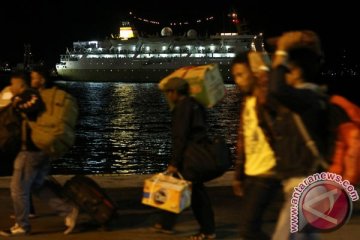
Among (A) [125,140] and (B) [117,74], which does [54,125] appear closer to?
(A) [125,140]

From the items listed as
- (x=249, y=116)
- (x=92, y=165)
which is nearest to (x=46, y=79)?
(x=249, y=116)

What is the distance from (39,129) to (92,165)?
44.8 feet

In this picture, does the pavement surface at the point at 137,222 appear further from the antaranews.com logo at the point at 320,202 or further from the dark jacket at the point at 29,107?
the antaranews.com logo at the point at 320,202

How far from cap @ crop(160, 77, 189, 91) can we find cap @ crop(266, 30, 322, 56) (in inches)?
55.4

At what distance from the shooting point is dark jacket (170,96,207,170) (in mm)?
4676

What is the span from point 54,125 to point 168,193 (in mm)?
1013

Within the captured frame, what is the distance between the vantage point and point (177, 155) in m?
4.70

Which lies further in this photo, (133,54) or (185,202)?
(133,54)

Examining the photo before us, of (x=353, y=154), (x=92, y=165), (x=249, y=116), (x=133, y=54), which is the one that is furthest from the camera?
(x=133, y=54)

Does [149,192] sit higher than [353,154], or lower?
lower

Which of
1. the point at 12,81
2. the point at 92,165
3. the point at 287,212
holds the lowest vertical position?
the point at 92,165

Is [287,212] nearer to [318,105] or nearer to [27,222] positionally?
[318,105]

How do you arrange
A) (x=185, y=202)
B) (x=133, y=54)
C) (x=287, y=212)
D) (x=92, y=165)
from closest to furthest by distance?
(x=287, y=212), (x=185, y=202), (x=92, y=165), (x=133, y=54)

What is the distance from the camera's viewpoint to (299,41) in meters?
3.38
